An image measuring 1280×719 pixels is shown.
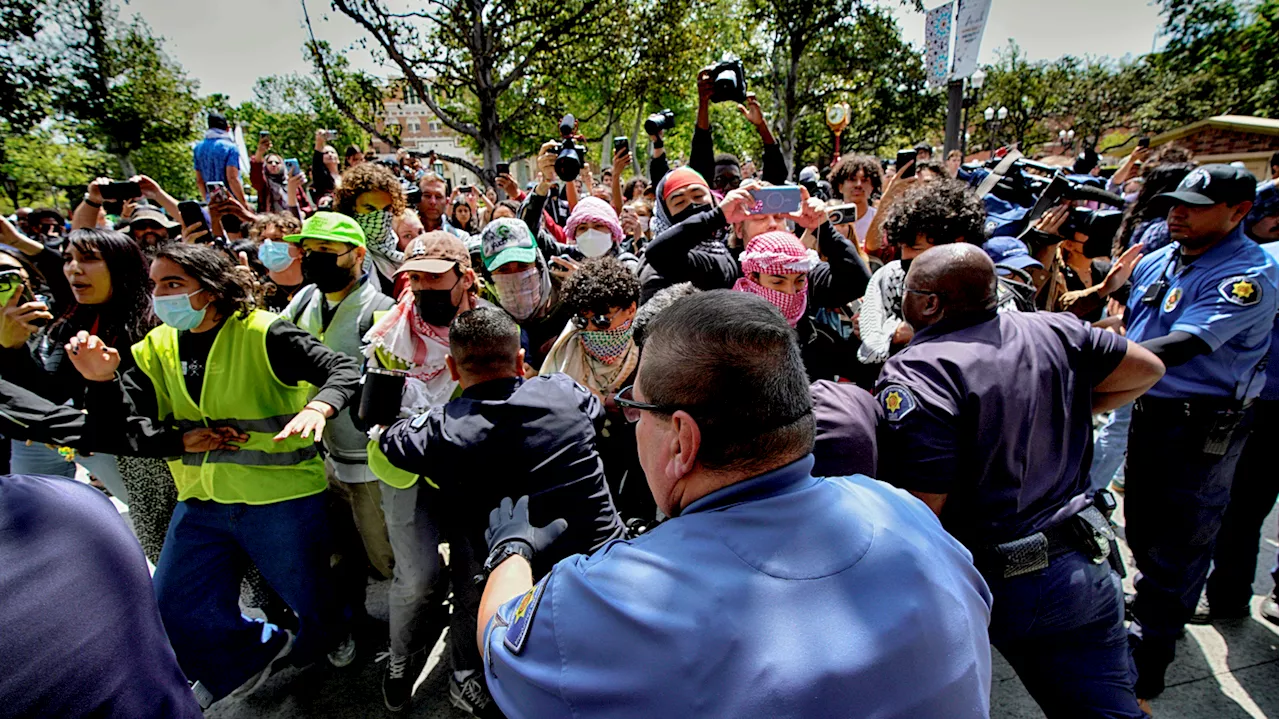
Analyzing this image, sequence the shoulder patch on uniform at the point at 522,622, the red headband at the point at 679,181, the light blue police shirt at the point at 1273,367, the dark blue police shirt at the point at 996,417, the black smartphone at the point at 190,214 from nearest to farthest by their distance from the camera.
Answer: the shoulder patch on uniform at the point at 522,622 → the dark blue police shirt at the point at 996,417 → the light blue police shirt at the point at 1273,367 → the red headband at the point at 679,181 → the black smartphone at the point at 190,214

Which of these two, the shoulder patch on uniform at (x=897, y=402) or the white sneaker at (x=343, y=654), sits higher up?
the shoulder patch on uniform at (x=897, y=402)

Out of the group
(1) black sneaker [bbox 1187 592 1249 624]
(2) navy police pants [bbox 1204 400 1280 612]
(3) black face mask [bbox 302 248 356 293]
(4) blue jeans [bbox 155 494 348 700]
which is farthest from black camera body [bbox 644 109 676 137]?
(1) black sneaker [bbox 1187 592 1249 624]

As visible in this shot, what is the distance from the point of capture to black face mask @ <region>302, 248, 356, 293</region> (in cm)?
291

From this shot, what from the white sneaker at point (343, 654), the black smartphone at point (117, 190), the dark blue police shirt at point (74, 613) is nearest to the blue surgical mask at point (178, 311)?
the dark blue police shirt at point (74, 613)

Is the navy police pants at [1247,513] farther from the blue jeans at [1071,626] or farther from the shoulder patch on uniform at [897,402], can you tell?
the shoulder patch on uniform at [897,402]

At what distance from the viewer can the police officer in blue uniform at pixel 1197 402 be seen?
8.24ft

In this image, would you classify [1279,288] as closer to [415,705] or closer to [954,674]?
[954,674]

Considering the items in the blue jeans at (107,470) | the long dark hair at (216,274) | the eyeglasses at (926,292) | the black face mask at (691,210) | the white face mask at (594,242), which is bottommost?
the blue jeans at (107,470)

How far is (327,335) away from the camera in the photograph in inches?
117

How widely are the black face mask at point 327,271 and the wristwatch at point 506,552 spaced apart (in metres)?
1.98

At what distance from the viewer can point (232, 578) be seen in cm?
263

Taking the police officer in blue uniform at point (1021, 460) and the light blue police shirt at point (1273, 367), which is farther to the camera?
the light blue police shirt at point (1273, 367)

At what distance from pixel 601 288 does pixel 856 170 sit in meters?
3.19

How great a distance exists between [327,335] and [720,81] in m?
2.89
